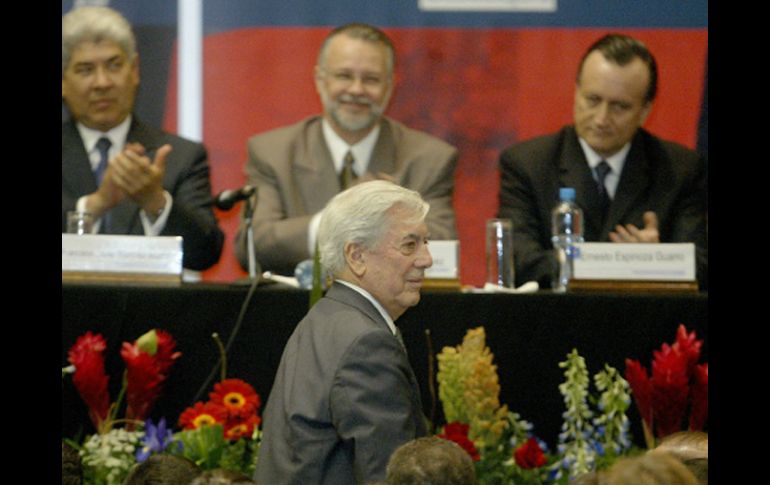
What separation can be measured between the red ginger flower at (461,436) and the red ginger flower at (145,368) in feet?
3.25

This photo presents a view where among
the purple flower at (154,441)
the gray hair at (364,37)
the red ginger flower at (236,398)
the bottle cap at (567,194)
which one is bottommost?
the purple flower at (154,441)

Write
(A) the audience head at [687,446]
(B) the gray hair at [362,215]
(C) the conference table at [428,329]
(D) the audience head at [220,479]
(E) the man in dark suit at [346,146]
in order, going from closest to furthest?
(D) the audience head at [220,479] → (A) the audience head at [687,446] → (B) the gray hair at [362,215] → (C) the conference table at [428,329] → (E) the man in dark suit at [346,146]

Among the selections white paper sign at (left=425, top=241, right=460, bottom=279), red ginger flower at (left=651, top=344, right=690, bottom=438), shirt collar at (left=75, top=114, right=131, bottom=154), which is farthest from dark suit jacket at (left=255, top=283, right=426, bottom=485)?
shirt collar at (left=75, top=114, right=131, bottom=154)

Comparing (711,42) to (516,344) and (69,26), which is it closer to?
(516,344)

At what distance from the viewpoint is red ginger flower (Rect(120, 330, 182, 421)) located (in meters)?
3.93

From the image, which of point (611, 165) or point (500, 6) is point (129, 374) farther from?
point (500, 6)

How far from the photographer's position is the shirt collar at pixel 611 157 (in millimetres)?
6125

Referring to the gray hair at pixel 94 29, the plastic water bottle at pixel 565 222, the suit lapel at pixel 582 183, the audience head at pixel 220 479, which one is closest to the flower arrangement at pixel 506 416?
the plastic water bottle at pixel 565 222

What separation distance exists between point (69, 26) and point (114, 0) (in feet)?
1.13

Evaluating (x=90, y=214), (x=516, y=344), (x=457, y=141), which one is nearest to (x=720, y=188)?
(x=516, y=344)

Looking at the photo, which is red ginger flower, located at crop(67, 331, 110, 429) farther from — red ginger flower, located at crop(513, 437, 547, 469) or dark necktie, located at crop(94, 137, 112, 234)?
dark necktie, located at crop(94, 137, 112, 234)

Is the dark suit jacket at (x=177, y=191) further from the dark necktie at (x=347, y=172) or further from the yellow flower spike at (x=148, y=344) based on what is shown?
the yellow flower spike at (x=148, y=344)

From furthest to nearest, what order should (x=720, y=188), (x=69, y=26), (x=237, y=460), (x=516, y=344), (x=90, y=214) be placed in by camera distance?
(x=69, y=26)
(x=90, y=214)
(x=516, y=344)
(x=237, y=460)
(x=720, y=188)

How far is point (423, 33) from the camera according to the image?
20.7 ft
